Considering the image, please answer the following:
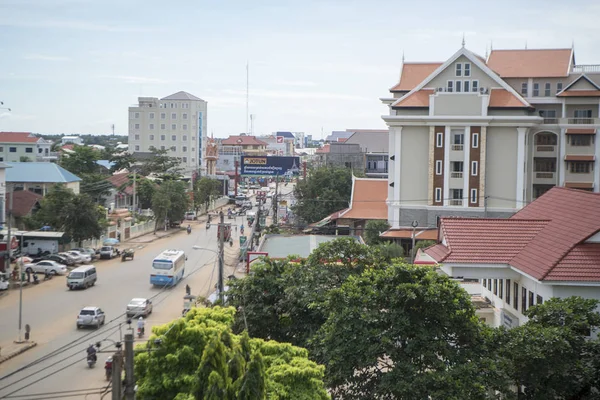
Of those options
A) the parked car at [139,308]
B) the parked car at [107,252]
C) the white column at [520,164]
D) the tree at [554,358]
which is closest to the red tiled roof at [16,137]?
the parked car at [107,252]

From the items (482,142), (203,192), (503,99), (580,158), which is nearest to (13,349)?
(482,142)

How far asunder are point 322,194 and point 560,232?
3940 centimetres

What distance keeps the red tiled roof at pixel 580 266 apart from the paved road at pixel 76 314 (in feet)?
29.7

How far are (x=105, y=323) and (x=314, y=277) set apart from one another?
12814mm

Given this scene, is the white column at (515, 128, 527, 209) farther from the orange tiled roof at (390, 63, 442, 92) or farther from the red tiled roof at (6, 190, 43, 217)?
the red tiled roof at (6, 190, 43, 217)

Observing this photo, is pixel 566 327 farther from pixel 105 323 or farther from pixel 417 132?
pixel 417 132

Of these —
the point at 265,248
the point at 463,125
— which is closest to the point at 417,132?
the point at 463,125

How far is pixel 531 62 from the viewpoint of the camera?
1806 inches

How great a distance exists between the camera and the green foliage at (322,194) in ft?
181

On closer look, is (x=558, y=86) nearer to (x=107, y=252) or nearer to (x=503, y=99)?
(x=503, y=99)

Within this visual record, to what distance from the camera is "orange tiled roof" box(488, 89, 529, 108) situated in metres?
40.5

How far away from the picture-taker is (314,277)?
1738cm

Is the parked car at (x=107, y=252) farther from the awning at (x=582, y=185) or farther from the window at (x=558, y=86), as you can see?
the window at (x=558, y=86)

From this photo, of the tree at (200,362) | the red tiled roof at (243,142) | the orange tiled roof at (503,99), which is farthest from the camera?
the red tiled roof at (243,142)
